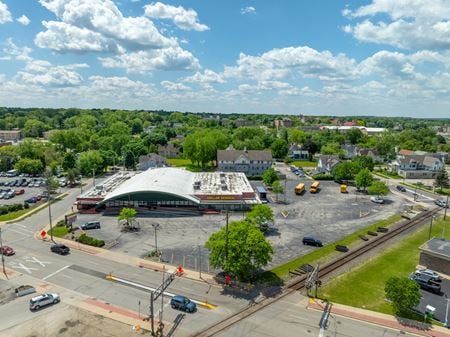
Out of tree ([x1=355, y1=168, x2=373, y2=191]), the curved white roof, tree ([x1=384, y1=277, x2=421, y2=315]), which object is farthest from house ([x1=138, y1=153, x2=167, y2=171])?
tree ([x1=384, y1=277, x2=421, y2=315])

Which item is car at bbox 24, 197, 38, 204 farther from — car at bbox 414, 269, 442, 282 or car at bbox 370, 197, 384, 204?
car at bbox 370, 197, 384, 204

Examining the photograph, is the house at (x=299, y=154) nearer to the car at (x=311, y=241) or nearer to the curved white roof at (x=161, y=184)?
the curved white roof at (x=161, y=184)

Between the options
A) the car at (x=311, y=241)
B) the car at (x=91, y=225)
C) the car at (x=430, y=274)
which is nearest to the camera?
the car at (x=430, y=274)

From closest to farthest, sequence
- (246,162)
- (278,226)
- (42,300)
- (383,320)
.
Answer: (383,320)
(42,300)
(278,226)
(246,162)

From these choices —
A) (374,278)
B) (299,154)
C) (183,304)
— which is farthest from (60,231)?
(299,154)

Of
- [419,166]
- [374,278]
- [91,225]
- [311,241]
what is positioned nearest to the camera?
[374,278]

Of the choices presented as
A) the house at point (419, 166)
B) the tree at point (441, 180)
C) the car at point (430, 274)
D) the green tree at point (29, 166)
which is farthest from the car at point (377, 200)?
the green tree at point (29, 166)

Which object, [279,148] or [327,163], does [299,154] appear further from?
[327,163]
